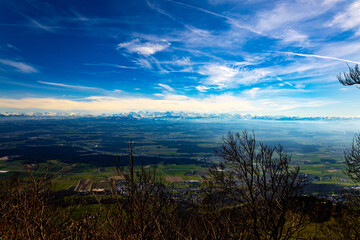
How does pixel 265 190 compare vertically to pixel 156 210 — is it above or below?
below

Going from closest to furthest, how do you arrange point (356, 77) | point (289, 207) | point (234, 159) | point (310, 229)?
point (356, 77) < point (289, 207) < point (234, 159) < point (310, 229)

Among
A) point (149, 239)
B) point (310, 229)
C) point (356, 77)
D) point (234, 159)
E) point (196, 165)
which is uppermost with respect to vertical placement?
point (356, 77)

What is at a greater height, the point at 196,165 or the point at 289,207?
the point at 289,207

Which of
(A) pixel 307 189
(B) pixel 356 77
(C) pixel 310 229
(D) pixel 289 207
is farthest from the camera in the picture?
(A) pixel 307 189

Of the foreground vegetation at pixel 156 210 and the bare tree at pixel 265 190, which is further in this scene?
the bare tree at pixel 265 190

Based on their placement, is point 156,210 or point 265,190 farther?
point 265,190

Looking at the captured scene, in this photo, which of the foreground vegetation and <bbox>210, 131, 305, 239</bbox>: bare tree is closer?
the foreground vegetation

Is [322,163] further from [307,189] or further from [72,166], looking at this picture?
[72,166]

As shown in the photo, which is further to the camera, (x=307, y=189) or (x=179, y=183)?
(x=179, y=183)

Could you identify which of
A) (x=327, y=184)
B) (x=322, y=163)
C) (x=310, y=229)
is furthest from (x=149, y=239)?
(x=322, y=163)

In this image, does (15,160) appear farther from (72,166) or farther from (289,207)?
(289,207)
